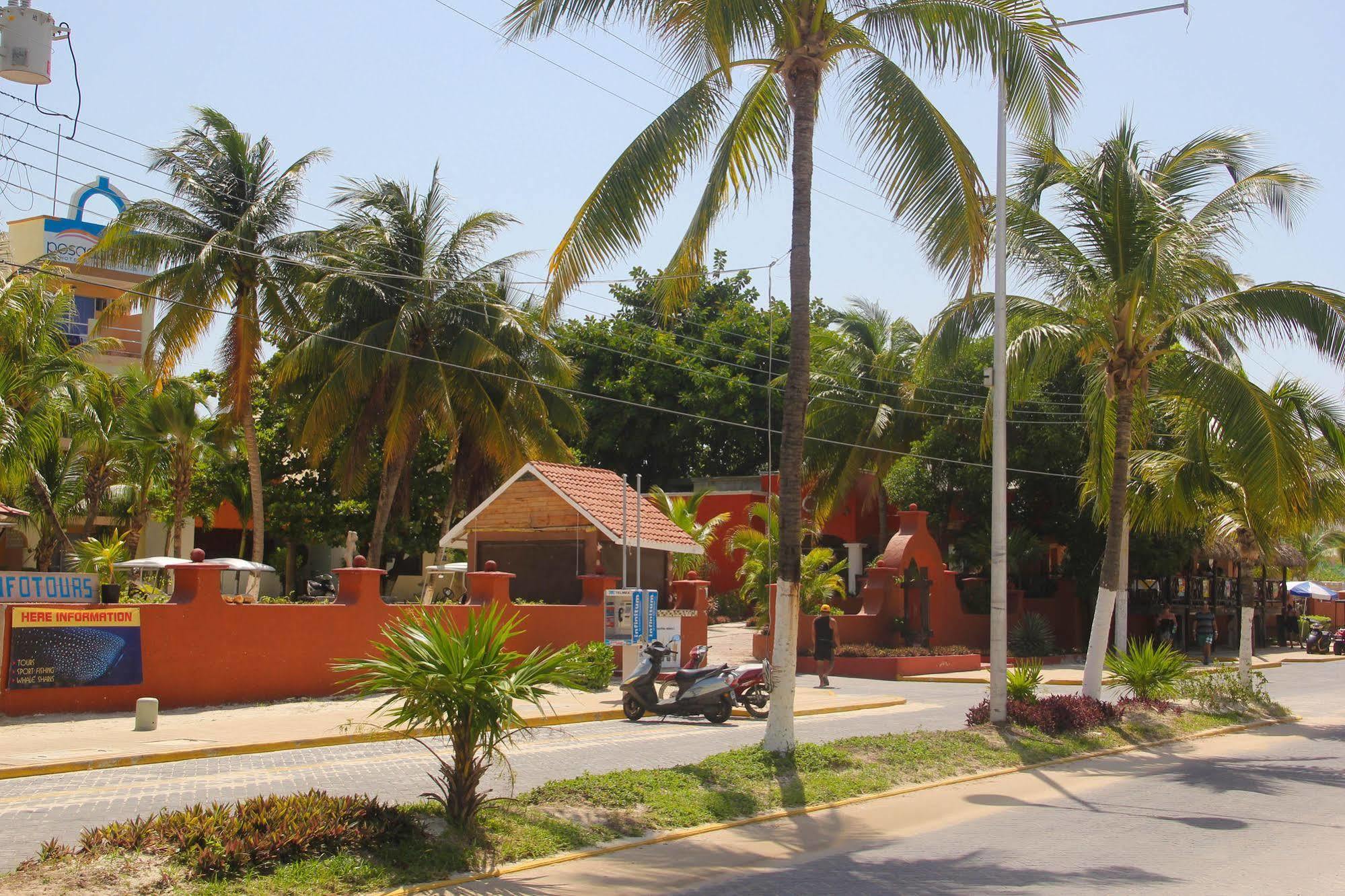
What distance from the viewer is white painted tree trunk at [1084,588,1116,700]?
1719 centimetres

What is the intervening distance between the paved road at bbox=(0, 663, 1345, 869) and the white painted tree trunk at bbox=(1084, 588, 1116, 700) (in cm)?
224

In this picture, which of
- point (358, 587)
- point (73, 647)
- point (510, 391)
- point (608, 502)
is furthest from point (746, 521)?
point (73, 647)

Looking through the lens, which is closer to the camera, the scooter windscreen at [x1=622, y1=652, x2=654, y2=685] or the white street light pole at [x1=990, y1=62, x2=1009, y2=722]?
the white street light pole at [x1=990, y1=62, x2=1009, y2=722]

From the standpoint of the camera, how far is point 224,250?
89.8ft

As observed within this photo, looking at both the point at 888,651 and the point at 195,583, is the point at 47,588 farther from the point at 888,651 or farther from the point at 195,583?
the point at 888,651

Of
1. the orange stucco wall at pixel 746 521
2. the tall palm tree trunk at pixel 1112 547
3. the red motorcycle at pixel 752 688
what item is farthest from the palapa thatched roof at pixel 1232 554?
the red motorcycle at pixel 752 688

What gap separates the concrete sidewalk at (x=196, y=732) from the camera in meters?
12.9

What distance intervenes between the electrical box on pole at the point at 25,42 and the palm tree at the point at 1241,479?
50.4ft

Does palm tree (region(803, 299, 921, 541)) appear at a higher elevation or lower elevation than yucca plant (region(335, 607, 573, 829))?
higher

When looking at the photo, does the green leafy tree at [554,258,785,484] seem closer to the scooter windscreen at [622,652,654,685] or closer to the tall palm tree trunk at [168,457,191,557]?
the tall palm tree trunk at [168,457,191,557]

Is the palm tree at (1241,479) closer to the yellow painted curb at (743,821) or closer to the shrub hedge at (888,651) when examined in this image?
the yellow painted curb at (743,821)

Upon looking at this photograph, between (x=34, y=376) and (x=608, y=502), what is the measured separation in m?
12.4

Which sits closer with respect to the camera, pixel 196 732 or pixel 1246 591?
pixel 196 732

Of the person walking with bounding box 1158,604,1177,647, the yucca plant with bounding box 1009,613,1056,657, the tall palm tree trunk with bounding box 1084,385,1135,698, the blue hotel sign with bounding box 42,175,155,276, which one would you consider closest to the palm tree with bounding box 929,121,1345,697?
the tall palm tree trunk with bounding box 1084,385,1135,698
